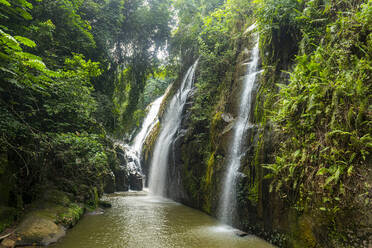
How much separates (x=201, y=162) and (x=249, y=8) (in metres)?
7.40

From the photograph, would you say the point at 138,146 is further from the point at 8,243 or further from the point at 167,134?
the point at 8,243

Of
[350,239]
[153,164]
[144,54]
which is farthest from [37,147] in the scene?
[153,164]

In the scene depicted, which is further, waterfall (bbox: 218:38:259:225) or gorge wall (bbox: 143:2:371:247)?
waterfall (bbox: 218:38:259:225)

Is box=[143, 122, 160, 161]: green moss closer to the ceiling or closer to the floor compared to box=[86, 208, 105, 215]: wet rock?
closer to the ceiling

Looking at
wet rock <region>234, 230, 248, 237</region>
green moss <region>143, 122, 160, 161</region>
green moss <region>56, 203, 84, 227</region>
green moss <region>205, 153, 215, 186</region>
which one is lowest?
wet rock <region>234, 230, 248, 237</region>

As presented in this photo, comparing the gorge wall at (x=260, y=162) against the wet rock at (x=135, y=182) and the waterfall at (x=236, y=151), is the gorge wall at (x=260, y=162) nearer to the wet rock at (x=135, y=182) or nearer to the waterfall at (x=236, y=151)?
the waterfall at (x=236, y=151)

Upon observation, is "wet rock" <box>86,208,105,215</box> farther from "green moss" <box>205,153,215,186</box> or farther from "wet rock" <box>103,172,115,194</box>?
"wet rock" <box>103,172,115,194</box>

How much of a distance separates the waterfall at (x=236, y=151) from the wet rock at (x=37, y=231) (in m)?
4.45

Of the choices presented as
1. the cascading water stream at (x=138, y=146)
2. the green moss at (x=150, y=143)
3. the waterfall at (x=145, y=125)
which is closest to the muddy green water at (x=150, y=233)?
the green moss at (x=150, y=143)

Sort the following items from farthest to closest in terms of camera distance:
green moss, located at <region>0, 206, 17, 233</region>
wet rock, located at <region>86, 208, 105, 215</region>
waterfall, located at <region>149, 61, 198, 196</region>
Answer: waterfall, located at <region>149, 61, 198, 196</region> → wet rock, located at <region>86, 208, 105, 215</region> → green moss, located at <region>0, 206, 17, 233</region>

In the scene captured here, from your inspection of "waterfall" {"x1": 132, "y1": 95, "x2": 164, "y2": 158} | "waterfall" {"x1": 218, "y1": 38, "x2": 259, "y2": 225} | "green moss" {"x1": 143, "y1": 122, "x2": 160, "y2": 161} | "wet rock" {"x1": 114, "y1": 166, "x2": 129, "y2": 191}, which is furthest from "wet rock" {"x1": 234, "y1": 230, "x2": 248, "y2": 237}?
"waterfall" {"x1": 132, "y1": 95, "x2": 164, "y2": 158}

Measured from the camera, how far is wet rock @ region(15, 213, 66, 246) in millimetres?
4535

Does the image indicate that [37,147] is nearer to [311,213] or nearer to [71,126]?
[71,126]

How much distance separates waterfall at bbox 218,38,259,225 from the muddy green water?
1.72 feet
